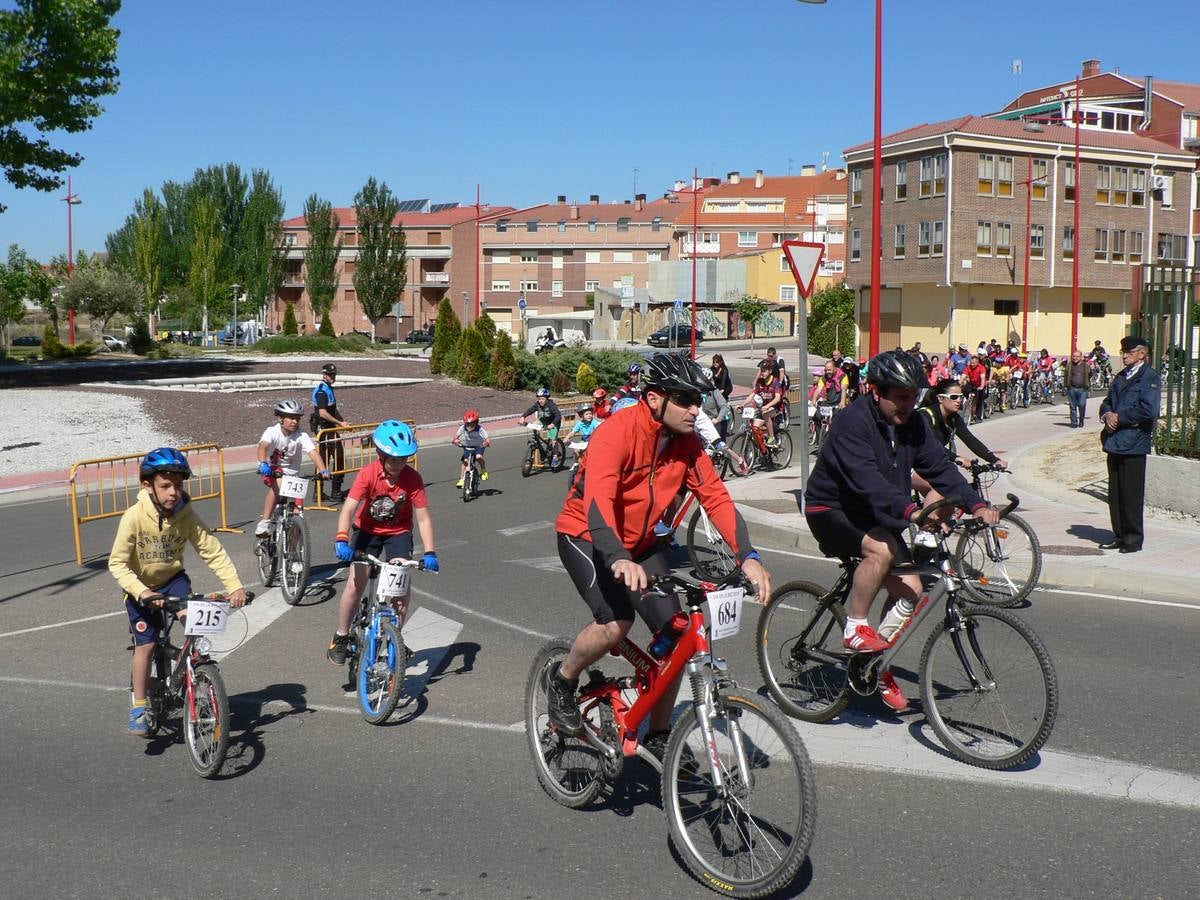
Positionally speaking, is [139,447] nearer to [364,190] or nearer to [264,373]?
[264,373]

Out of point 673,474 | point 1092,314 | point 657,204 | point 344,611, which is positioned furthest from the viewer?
point 657,204

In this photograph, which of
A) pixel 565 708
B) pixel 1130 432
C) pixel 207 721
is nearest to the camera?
pixel 565 708

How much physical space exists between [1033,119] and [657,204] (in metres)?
45.7

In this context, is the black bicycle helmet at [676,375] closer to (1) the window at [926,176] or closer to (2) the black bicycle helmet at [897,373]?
(2) the black bicycle helmet at [897,373]

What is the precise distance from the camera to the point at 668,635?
15.1 ft

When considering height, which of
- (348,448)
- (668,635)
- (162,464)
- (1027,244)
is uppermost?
(1027,244)

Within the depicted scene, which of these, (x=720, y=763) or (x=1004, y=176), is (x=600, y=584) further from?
(x=1004, y=176)

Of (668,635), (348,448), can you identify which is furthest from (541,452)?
(668,635)

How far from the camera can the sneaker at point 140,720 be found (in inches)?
248

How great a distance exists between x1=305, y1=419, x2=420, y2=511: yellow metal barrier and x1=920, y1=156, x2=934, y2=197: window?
44.4m

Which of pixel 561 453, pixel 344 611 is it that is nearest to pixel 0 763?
pixel 344 611

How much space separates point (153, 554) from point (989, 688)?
417cm

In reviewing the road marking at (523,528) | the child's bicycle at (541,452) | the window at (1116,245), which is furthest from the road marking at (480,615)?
the window at (1116,245)

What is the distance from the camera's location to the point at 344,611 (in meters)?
7.47
